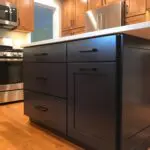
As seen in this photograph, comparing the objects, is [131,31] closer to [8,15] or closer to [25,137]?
[25,137]

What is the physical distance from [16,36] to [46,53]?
2247 millimetres

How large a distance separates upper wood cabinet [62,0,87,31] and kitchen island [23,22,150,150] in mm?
2471

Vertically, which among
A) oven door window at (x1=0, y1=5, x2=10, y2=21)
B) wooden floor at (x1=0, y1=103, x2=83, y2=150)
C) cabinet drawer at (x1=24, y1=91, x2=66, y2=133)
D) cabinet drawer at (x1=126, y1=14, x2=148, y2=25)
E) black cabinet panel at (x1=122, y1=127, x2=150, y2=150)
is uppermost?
oven door window at (x1=0, y1=5, x2=10, y2=21)

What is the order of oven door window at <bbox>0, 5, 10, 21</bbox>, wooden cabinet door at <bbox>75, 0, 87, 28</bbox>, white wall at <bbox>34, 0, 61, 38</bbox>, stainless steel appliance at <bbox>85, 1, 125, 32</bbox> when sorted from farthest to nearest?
white wall at <bbox>34, 0, 61, 38</bbox> → wooden cabinet door at <bbox>75, 0, 87, 28</bbox> → stainless steel appliance at <bbox>85, 1, 125, 32</bbox> → oven door window at <bbox>0, 5, 10, 21</bbox>

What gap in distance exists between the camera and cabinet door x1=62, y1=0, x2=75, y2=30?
4001mm

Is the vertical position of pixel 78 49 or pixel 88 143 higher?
pixel 78 49

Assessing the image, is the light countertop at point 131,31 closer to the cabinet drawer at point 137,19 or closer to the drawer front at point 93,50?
the drawer front at point 93,50

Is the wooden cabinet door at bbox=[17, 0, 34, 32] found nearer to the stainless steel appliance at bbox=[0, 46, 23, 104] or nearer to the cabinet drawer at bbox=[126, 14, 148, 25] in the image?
the stainless steel appliance at bbox=[0, 46, 23, 104]

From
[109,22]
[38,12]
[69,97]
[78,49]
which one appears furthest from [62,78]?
[38,12]

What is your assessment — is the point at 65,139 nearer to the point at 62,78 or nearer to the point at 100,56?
the point at 62,78

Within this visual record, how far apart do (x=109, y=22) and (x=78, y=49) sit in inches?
91.4

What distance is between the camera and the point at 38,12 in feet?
14.2

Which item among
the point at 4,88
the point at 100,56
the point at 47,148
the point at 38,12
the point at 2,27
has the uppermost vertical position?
the point at 38,12

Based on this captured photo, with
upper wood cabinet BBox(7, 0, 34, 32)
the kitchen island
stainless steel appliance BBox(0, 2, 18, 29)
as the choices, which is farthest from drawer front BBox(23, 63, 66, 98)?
upper wood cabinet BBox(7, 0, 34, 32)
